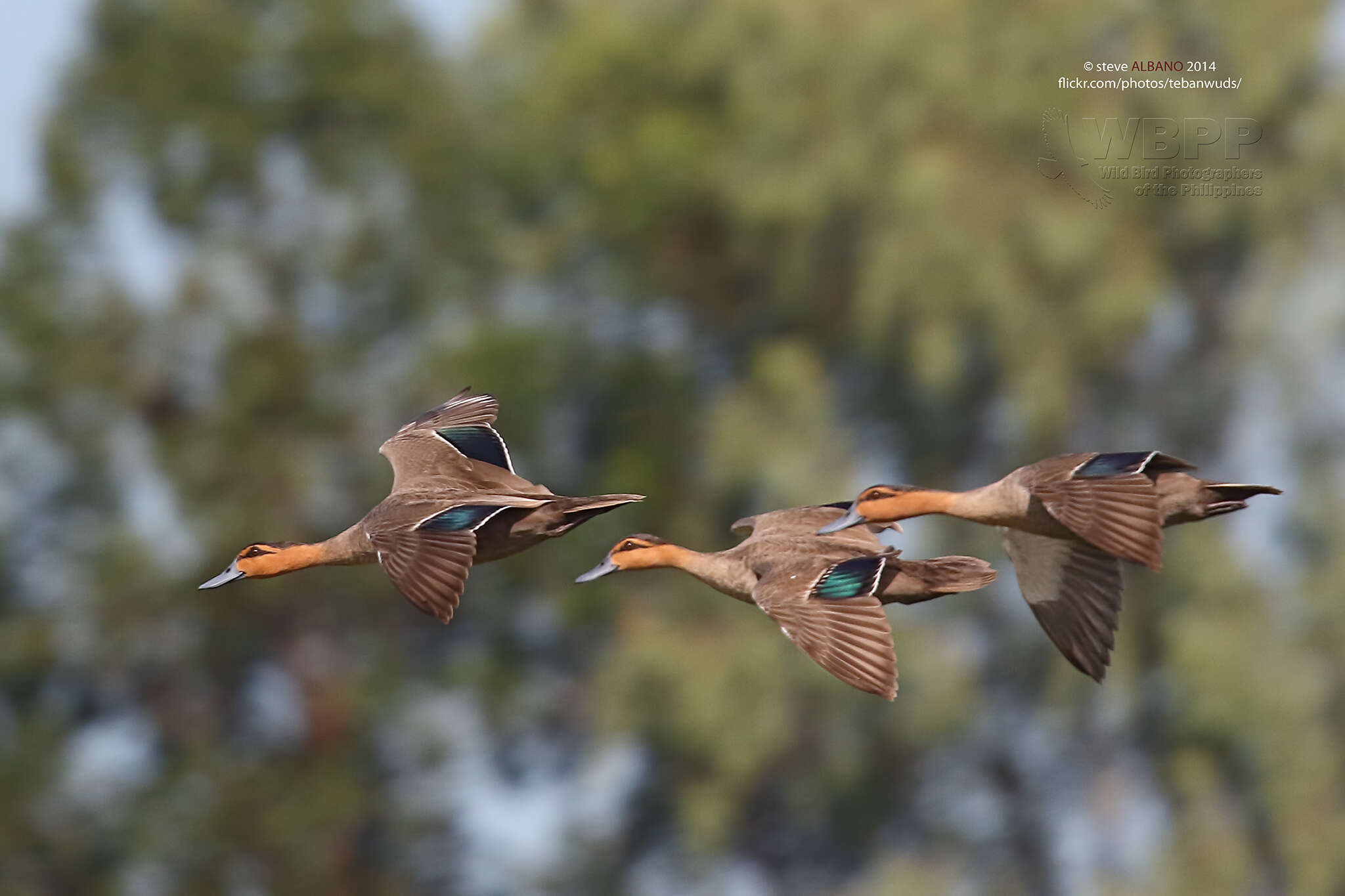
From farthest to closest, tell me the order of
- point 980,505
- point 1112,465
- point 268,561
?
point 268,561
point 980,505
point 1112,465

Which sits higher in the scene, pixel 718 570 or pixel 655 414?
pixel 718 570

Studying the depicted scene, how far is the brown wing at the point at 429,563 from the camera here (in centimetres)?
1060

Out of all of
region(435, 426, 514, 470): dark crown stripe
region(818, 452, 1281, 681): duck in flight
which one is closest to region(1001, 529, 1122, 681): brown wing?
region(818, 452, 1281, 681): duck in flight

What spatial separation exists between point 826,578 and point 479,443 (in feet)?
10.7

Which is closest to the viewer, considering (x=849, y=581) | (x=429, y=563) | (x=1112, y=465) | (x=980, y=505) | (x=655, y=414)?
(x=1112, y=465)

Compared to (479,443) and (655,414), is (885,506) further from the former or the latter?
(655,414)

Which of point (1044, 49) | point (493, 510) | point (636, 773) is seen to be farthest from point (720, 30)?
point (493, 510)

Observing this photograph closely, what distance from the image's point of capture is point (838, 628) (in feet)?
36.6

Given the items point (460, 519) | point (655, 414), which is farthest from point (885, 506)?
point (655, 414)

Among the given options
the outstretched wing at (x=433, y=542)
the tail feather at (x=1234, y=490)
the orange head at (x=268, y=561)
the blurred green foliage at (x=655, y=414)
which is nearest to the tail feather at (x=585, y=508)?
the outstretched wing at (x=433, y=542)

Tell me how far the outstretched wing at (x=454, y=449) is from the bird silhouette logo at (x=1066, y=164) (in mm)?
11442

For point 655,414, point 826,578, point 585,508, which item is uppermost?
point 585,508

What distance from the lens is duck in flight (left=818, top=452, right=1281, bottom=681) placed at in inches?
419

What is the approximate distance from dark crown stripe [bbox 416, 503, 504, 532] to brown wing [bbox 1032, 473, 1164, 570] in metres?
2.96
